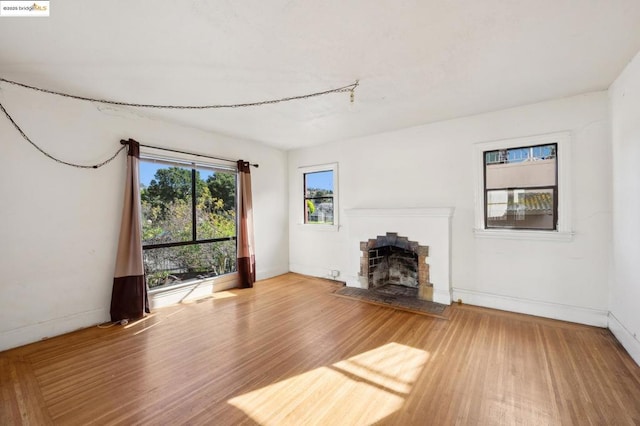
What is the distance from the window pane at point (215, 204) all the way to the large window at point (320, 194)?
1.52 metres

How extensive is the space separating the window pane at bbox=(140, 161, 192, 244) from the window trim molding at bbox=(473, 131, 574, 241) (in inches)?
168

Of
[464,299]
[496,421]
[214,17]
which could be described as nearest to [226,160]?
[214,17]

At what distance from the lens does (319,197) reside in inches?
218

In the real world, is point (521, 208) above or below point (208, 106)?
below

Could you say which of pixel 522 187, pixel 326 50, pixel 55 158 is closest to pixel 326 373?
pixel 326 50

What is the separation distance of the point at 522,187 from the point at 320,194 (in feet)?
10.8

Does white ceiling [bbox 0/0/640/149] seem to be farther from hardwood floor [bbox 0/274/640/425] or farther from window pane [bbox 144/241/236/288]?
hardwood floor [bbox 0/274/640/425]

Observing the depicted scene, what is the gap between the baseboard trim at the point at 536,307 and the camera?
305 cm

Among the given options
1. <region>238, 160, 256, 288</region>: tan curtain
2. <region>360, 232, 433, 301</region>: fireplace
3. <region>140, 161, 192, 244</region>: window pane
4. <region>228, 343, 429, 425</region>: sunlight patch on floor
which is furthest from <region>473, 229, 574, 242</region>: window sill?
<region>140, 161, 192, 244</region>: window pane

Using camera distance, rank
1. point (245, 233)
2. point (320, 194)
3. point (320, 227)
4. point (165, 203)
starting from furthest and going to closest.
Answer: point (320, 194) → point (320, 227) → point (245, 233) → point (165, 203)

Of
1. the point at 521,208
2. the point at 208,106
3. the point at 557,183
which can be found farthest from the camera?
the point at 521,208

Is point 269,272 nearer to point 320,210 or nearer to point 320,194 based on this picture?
point 320,210

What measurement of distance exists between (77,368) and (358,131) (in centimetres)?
443

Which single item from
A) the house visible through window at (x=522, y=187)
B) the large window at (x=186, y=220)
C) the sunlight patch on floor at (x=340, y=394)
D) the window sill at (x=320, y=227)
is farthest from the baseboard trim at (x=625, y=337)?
the large window at (x=186, y=220)
